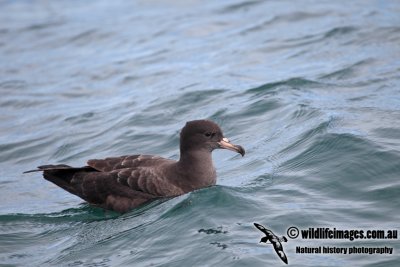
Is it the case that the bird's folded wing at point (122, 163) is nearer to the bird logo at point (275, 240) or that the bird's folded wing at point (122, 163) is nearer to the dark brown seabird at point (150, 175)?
the dark brown seabird at point (150, 175)

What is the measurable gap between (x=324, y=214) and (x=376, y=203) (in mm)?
681

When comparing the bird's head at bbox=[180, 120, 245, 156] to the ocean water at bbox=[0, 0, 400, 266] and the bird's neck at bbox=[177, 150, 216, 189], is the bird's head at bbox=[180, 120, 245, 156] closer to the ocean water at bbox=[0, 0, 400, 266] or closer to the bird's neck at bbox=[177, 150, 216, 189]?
the bird's neck at bbox=[177, 150, 216, 189]

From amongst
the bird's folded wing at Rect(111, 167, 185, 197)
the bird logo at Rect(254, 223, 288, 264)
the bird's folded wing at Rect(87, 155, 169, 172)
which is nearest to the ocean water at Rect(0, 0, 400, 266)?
the bird logo at Rect(254, 223, 288, 264)

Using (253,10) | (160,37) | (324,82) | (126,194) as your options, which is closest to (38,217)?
(126,194)

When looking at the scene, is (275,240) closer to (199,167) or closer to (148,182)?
(199,167)

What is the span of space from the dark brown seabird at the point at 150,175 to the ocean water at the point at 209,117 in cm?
21

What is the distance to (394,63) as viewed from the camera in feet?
47.6

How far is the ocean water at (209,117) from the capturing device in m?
8.64

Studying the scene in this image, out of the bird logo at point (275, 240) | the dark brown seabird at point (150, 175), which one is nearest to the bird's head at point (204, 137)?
the dark brown seabird at point (150, 175)

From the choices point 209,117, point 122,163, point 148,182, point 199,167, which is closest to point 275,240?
point 199,167

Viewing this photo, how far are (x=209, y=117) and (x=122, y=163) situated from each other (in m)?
3.52

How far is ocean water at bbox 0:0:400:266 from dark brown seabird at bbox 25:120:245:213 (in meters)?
0.21

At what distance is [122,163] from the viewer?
10.1 metres

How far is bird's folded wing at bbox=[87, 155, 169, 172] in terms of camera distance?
33.1ft
